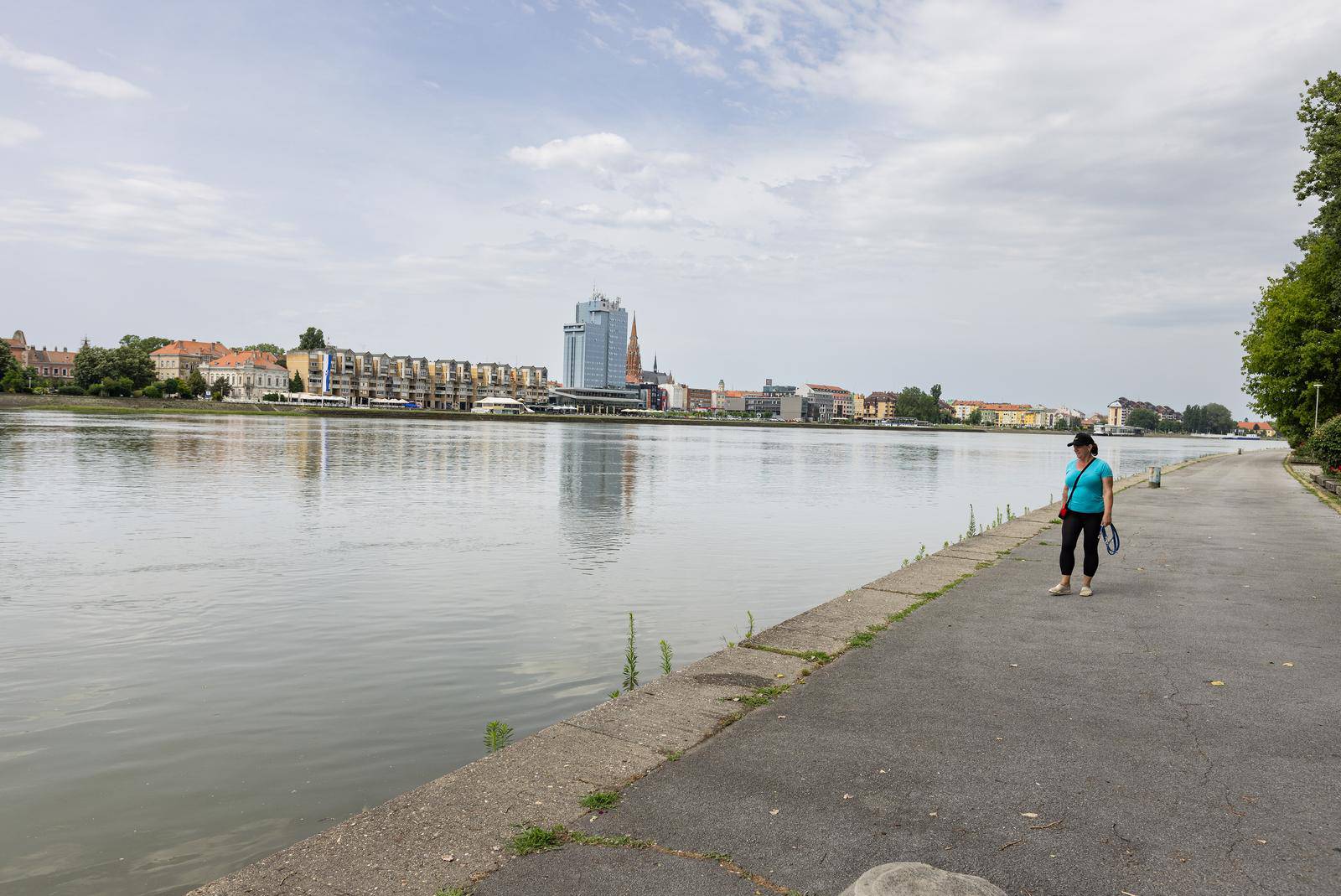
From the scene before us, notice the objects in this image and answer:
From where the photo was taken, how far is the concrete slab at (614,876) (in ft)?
13.1

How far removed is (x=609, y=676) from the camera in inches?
383

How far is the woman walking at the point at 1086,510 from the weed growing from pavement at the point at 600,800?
27.5 feet

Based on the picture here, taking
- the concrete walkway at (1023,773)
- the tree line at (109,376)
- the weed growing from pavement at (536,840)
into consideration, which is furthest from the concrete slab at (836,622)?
the tree line at (109,376)

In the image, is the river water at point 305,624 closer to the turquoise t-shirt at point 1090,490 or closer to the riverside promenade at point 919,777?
the riverside promenade at point 919,777

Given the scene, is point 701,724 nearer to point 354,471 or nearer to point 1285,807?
point 1285,807

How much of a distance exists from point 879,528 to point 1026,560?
10.0 m

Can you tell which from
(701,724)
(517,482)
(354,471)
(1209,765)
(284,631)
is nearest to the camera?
(1209,765)

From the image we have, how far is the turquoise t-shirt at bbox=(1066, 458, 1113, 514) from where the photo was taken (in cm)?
1174

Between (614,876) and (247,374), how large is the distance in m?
204

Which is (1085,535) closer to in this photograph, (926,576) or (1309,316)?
(926,576)

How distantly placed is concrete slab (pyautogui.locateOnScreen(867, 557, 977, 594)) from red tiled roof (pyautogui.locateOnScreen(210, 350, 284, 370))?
651 ft

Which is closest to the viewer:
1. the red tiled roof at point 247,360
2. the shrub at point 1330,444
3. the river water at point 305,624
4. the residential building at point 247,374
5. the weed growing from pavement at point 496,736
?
the river water at point 305,624

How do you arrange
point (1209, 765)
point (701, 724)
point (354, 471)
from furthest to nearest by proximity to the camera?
point (354, 471) → point (701, 724) → point (1209, 765)

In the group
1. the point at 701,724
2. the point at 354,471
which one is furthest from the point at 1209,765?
the point at 354,471
